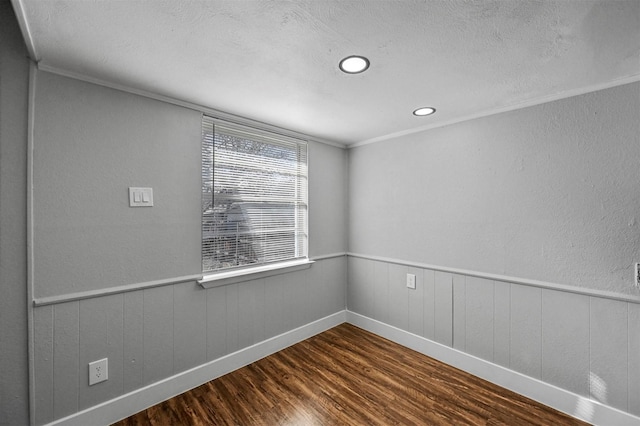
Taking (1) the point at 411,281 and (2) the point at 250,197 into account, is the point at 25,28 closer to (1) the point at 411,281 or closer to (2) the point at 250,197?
(2) the point at 250,197

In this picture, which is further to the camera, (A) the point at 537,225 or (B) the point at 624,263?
(A) the point at 537,225

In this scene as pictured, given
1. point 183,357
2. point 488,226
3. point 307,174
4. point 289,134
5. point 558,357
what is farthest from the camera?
point 307,174

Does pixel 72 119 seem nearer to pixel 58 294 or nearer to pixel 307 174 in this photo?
pixel 58 294

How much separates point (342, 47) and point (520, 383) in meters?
2.62

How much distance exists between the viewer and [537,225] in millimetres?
2057

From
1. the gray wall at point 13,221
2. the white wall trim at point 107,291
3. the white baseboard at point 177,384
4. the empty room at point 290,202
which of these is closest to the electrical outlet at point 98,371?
the empty room at point 290,202

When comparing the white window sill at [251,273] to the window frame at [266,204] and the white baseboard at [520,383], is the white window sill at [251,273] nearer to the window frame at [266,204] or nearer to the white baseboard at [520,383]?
the window frame at [266,204]

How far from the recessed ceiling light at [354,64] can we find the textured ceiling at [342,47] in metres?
0.04

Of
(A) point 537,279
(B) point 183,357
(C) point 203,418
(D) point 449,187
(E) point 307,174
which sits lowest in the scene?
(C) point 203,418

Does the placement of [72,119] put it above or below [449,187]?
above

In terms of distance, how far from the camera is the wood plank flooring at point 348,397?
1833 mm

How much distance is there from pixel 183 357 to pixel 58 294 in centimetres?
93

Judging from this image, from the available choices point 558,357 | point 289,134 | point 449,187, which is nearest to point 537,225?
point 449,187

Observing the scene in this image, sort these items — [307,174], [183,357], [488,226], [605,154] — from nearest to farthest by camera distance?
[605,154] < [183,357] < [488,226] < [307,174]
